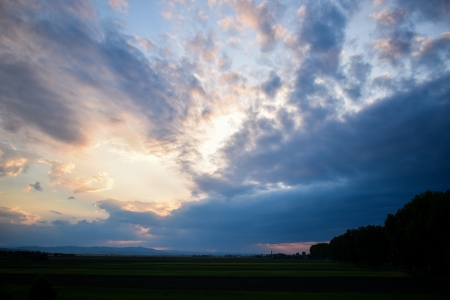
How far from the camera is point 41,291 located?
24.8 metres

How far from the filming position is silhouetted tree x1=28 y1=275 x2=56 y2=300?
24.7 metres

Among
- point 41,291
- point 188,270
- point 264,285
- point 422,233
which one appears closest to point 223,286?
point 264,285

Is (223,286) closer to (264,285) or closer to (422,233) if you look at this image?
(264,285)

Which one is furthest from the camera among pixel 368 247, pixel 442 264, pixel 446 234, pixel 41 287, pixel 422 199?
pixel 368 247

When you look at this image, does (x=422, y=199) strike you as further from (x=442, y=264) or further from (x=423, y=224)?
(x=442, y=264)

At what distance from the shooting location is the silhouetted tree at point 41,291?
24.7 m

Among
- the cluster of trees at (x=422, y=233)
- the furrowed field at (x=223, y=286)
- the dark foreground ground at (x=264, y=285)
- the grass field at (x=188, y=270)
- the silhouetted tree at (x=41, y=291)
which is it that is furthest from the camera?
the grass field at (x=188, y=270)

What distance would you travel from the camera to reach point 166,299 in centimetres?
2878

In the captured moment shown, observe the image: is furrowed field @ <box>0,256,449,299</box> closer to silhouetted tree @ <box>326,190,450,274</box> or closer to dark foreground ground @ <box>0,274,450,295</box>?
dark foreground ground @ <box>0,274,450,295</box>

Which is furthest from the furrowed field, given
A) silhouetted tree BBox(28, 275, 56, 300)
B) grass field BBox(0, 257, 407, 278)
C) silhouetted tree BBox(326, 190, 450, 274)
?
silhouetted tree BBox(326, 190, 450, 274)

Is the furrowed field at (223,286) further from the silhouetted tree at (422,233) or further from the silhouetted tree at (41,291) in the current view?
the silhouetted tree at (422,233)

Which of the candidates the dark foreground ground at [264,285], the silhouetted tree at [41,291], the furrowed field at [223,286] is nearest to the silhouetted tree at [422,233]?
the furrowed field at [223,286]

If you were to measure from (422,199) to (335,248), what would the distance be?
99.6 metres

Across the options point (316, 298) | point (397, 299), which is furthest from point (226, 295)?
point (397, 299)
